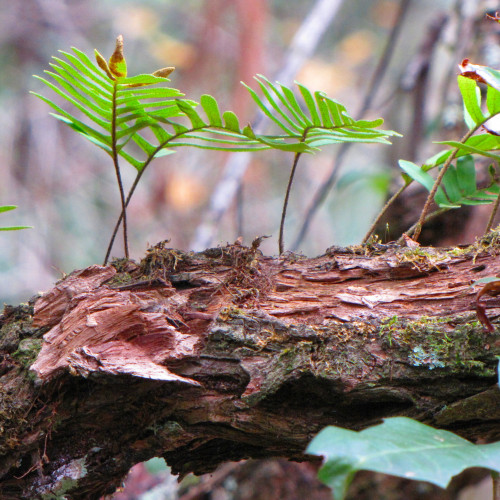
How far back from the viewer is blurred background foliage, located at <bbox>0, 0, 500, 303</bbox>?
6.81 feet

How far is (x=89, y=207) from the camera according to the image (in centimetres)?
323

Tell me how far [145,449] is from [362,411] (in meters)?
0.31

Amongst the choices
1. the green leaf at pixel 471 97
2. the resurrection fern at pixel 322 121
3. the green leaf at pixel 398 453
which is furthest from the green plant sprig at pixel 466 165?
the green leaf at pixel 398 453

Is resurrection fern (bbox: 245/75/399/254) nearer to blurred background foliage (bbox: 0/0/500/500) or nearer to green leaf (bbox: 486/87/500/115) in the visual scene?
green leaf (bbox: 486/87/500/115)

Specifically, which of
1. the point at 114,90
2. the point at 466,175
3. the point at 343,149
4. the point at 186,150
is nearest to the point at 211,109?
the point at 114,90

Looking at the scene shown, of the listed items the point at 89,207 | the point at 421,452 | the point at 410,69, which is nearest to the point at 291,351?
the point at 421,452

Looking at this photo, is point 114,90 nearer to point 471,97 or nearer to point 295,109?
point 295,109

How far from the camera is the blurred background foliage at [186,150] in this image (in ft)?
6.32

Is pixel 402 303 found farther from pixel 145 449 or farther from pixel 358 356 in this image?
pixel 145 449

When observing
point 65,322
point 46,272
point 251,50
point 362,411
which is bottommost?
point 46,272

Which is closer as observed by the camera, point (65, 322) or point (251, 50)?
point (65, 322)

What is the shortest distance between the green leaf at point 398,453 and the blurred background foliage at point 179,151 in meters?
1.29

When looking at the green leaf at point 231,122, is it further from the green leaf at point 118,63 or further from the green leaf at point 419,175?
the green leaf at point 419,175

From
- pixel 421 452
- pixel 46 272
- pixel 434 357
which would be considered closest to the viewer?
pixel 421 452
